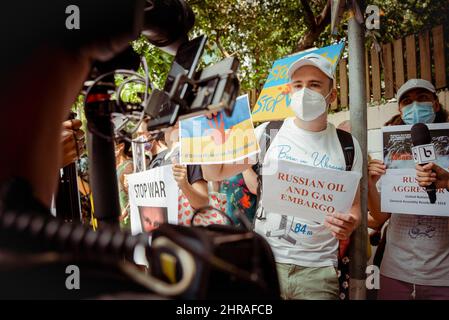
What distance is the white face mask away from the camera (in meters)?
1.70

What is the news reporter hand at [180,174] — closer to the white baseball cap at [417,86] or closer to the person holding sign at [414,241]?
the person holding sign at [414,241]

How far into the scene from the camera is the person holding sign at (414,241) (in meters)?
1.76

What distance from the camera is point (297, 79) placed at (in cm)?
177

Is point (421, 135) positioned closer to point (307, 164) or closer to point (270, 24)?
point (307, 164)

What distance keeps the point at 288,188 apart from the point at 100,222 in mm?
840

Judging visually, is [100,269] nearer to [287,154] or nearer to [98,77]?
[98,77]

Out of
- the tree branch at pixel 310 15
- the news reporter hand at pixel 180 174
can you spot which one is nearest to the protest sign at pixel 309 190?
the news reporter hand at pixel 180 174

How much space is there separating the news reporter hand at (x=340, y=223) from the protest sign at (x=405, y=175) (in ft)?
1.07

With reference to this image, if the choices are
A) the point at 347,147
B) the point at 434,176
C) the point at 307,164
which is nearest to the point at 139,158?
the point at 307,164

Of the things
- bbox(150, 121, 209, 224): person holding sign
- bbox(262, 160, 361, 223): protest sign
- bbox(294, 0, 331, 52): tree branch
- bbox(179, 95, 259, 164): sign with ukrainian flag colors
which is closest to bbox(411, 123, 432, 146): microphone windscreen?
bbox(262, 160, 361, 223): protest sign

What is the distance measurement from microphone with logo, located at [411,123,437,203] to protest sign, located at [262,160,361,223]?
0.33 metres

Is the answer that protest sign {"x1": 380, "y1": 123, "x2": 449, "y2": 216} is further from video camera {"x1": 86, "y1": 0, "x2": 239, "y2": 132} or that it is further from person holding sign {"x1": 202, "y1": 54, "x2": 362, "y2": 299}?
video camera {"x1": 86, "y1": 0, "x2": 239, "y2": 132}

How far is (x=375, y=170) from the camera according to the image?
1766 mm

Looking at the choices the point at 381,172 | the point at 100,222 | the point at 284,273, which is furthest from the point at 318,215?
the point at 100,222
